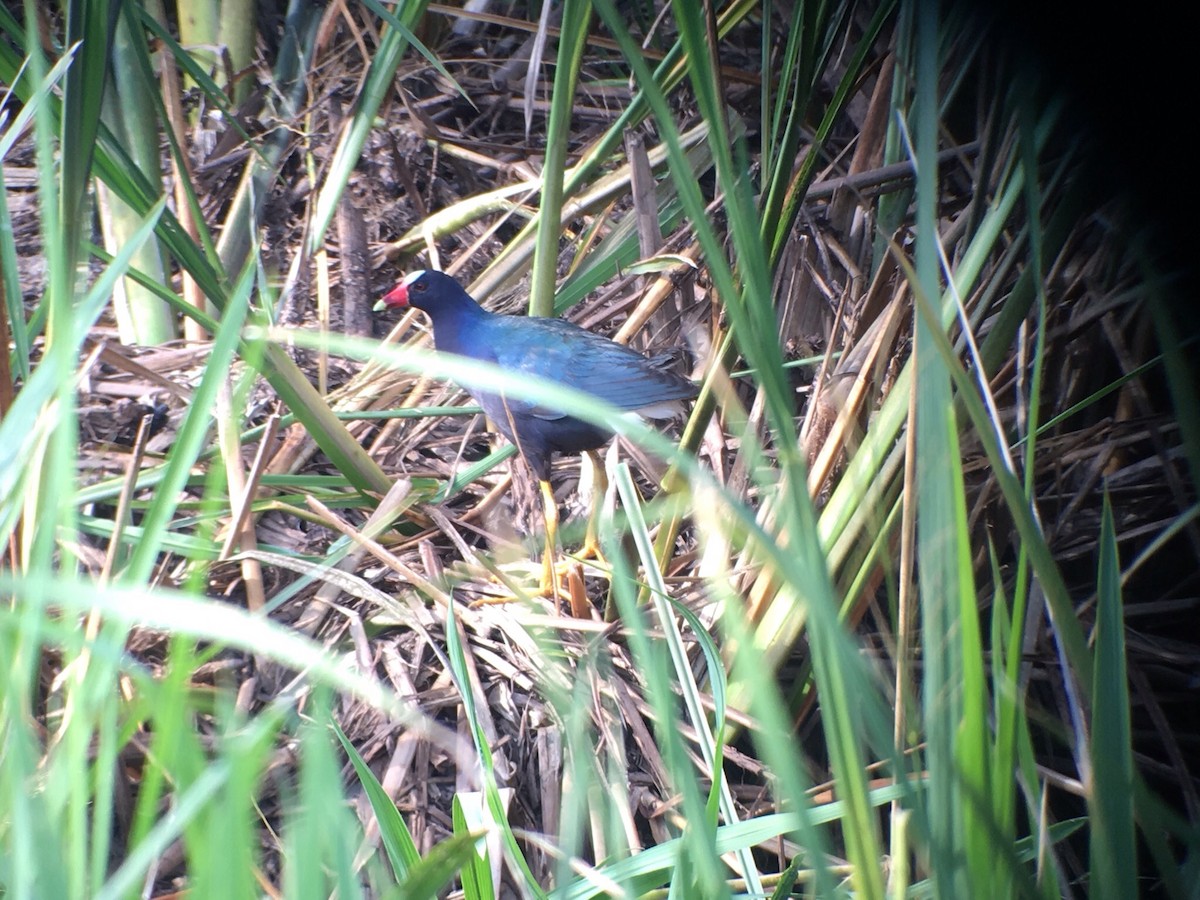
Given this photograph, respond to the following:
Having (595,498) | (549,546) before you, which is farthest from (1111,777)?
(595,498)

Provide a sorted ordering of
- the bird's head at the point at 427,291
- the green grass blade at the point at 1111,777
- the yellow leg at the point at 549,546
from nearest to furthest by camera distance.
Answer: the green grass blade at the point at 1111,777, the yellow leg at the point at 549,546, the bird's head at the point at 427,291

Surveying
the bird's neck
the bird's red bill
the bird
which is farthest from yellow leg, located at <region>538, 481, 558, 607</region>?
the bird's red bill

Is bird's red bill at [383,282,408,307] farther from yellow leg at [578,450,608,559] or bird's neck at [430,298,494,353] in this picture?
yellow leg at [578,450,608,559]

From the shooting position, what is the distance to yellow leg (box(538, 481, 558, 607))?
5.79ft

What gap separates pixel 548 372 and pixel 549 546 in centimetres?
38

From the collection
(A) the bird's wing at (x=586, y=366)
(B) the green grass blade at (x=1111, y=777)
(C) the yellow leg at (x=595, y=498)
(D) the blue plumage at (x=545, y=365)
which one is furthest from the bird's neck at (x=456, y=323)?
(B) the green grass blade at (x=1111, y=777)

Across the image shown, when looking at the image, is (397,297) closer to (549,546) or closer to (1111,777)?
(549,546)

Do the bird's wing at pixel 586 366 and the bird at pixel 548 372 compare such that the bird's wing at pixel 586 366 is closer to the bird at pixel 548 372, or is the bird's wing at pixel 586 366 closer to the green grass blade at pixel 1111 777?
the bird at pixel 548 372

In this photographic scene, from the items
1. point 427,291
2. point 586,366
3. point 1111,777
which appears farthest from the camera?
point 427,291

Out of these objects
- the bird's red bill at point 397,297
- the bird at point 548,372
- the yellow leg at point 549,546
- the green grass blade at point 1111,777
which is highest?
the bird's red bill at point 397,297

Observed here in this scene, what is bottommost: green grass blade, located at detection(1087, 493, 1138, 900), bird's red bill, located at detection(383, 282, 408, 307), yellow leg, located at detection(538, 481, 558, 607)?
yellow leg, located at detection(538, 481, 558, 607)

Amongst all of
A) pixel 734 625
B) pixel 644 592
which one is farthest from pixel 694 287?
pixel 734 625

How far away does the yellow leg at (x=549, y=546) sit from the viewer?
1765mm

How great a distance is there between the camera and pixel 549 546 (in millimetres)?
1822
